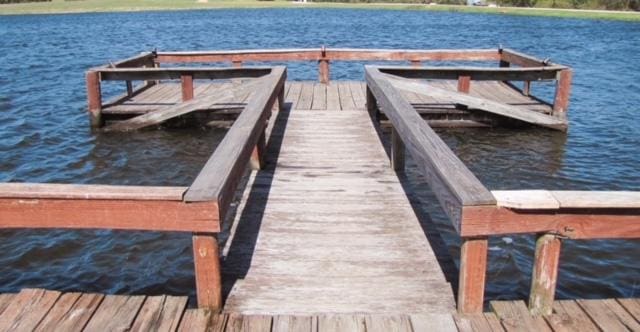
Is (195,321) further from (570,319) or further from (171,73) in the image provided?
(171,73)

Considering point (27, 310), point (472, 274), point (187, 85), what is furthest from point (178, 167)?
point (472, 274)

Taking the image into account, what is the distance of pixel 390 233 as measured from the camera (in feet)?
16.8

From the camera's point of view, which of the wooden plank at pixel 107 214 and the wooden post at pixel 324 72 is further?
the wooden post at pixel 324 72

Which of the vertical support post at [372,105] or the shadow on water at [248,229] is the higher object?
the vertical support post at [372,105]

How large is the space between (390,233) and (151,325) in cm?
233

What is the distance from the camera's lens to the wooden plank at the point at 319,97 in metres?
11.3

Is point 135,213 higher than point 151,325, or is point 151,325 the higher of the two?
point 135,213

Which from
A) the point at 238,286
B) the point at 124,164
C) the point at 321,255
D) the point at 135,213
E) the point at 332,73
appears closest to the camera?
the point at 135,213

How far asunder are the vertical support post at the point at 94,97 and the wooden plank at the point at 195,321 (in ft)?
28.2

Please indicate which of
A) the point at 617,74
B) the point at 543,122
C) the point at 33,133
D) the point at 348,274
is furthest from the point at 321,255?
the point at 617,74

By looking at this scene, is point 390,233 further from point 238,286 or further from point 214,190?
point 214,190

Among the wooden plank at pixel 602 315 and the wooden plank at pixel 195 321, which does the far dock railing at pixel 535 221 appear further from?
the wooden plank at pixel 195 321

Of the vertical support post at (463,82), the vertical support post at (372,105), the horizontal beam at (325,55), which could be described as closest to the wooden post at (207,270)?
the vertical support post at (372,105)

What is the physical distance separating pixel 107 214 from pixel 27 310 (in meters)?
0.97
